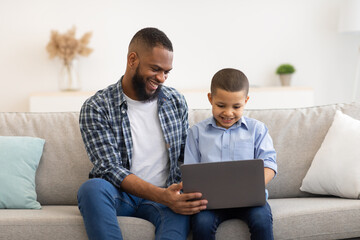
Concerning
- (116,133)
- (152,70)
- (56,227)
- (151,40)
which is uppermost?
(151,40)

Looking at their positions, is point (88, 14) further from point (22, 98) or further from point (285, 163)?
point (285, 163)

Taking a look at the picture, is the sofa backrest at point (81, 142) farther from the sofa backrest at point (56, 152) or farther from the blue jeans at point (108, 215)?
the blue jeans at point (108, 215)

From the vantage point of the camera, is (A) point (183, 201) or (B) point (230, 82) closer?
(A) point (183, 201)

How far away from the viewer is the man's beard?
2053mm

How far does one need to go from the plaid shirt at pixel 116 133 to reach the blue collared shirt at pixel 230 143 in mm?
101

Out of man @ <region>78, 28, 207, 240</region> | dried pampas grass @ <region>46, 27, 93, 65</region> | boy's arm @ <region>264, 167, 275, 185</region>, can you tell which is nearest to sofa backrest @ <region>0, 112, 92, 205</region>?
man @ <region>78, 28, 207, 240</region>

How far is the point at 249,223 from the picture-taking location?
1742 millimetres

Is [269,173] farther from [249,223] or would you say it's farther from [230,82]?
[230,82]

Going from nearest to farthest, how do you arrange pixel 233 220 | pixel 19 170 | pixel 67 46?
pixel 233 220, pixel 19 170, pixel 67 46

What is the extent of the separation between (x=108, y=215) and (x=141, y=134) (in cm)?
48

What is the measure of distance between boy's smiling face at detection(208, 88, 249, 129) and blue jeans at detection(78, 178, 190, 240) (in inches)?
16.9

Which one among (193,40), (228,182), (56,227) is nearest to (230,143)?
(228,182)

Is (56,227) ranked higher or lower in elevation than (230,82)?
lower

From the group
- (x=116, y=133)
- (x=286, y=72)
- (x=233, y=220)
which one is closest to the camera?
(x=233, y=220)
